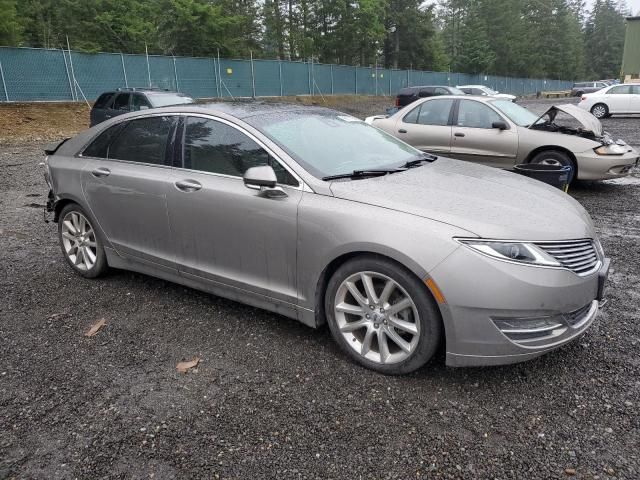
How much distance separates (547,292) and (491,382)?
25.8 inches

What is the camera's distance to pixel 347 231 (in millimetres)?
2816

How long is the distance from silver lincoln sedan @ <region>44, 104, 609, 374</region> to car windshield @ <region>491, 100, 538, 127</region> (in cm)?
459

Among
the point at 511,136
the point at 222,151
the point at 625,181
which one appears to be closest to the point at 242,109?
the point at 222,151

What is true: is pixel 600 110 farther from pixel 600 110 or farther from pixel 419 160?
pixel 419 160

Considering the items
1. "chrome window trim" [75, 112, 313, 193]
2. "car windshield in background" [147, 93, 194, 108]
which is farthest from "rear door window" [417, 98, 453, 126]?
"car windshield in background" [147, 93, 194, 108]

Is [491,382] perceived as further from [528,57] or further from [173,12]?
[528,57]

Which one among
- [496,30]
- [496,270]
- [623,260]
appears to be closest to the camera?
[496,270]

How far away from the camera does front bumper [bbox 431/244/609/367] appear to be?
248cm

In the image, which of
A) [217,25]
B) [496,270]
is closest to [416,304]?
[496,270]

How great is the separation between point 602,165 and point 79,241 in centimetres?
726

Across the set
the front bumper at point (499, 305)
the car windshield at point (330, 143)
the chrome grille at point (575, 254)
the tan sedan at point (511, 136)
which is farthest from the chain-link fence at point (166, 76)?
the chrome grille at point (575, 254)

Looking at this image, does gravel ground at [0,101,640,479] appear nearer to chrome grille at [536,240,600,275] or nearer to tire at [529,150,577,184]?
chrome grille at [536,240,600,275]

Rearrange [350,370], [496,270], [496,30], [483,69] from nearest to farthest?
[496,270] < [350,370] < [483,69] < [496,30]

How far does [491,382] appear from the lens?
9.21 feet
